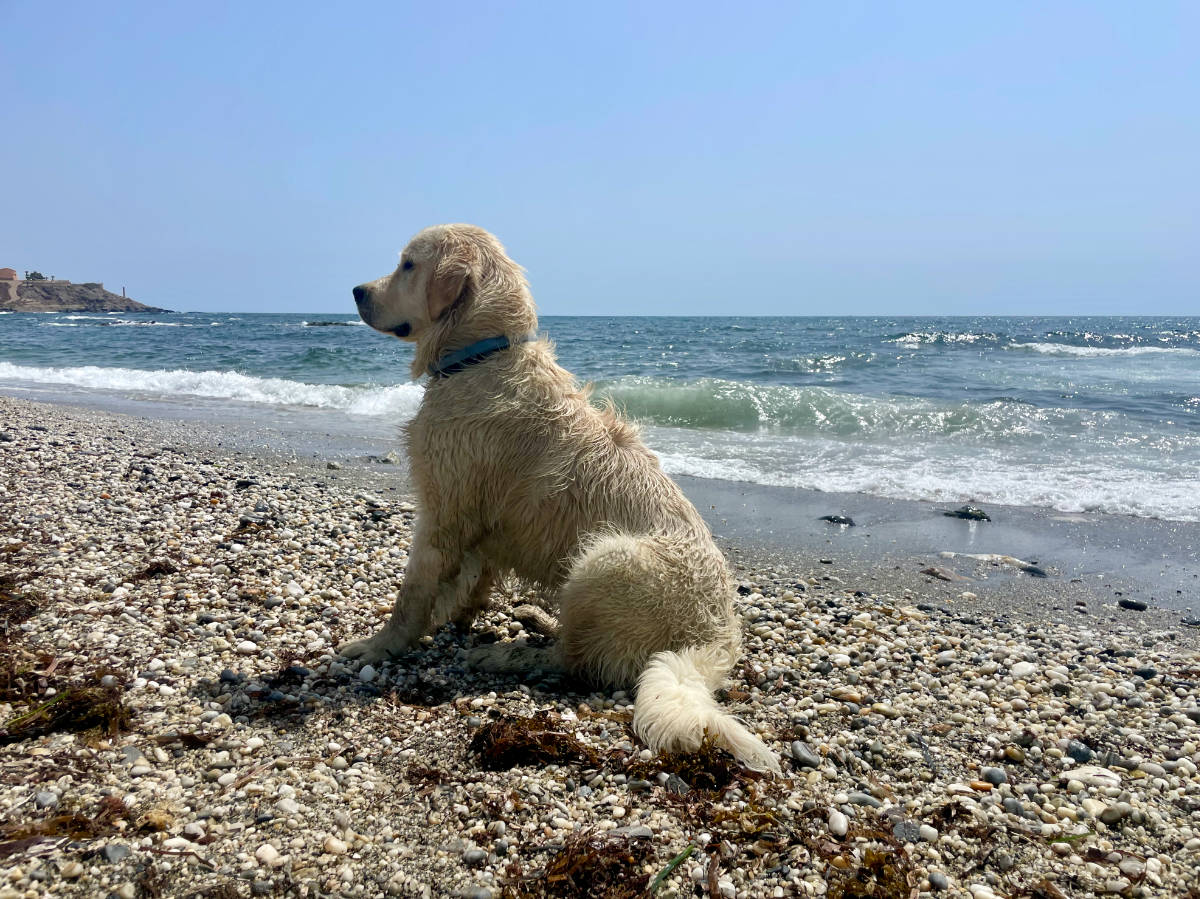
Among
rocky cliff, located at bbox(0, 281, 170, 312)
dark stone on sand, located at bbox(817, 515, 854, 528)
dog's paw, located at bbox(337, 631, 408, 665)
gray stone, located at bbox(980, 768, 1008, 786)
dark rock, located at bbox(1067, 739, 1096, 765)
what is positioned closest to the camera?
gray stone, located at bbox(980, 768, 1008, 786)

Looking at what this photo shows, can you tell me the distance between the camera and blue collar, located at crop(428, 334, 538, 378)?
4.39 m

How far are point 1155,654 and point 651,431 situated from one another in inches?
387

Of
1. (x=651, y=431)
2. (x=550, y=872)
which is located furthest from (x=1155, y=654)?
(x=651, y=431)

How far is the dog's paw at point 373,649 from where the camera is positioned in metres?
4.25

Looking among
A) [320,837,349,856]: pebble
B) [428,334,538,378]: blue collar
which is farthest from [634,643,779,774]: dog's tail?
[428,334,538,378]: blue collar

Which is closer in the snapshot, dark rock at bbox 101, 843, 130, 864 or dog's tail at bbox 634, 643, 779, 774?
dark rock at bbox 101, 843, 130, 864

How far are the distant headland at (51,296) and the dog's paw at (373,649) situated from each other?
103 meters

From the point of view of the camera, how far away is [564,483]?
4289 mm

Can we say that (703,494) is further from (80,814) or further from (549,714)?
(80,814)

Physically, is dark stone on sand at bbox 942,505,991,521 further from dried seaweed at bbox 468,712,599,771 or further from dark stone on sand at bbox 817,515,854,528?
dried seaweed at bbox 468,712,599,771

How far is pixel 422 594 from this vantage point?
14.5 ft

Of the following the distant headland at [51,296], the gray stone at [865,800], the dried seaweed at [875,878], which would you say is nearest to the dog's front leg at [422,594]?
the gray stone at [865,800]

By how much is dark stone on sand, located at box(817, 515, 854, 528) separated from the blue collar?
16.0ft

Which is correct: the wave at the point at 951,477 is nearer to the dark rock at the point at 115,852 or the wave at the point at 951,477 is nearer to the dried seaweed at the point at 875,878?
the dried seaweed at the point at 875,878
